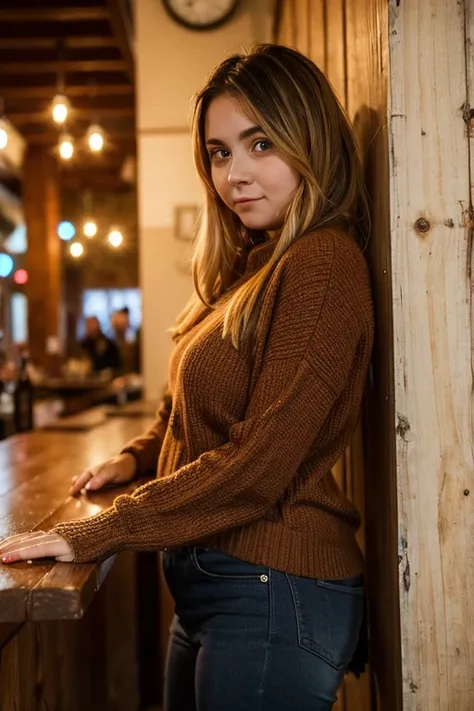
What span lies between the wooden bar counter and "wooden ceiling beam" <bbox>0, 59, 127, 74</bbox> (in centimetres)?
380

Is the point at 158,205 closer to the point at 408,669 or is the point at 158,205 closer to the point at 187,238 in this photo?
the point at 187,238

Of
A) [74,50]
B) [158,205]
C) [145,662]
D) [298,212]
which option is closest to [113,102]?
[74,50]

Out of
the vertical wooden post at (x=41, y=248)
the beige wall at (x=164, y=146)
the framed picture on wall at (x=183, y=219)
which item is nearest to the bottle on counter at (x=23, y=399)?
the beige wall at (x=164, y=146)

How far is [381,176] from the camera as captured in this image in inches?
49.2

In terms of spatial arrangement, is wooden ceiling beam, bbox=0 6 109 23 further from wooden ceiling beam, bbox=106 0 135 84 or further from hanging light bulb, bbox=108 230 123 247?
hanging light bulb, bbox=108 230 123 247

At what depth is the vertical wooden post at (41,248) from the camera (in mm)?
9000

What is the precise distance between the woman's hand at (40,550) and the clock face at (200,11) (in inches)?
147

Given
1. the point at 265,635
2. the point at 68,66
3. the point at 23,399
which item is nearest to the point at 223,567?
the point at 265,635

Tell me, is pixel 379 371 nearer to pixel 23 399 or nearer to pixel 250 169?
pixel 250 169

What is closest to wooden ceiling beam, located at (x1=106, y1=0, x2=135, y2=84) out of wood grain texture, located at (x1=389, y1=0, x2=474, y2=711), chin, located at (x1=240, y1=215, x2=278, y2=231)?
chin, located at (x1=240, y1=215, x2=278, y2=231)

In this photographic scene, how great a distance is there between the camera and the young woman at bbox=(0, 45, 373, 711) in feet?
3.75

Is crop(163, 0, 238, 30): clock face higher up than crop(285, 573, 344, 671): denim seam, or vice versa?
crop(163, 0, 238, 30): clock face

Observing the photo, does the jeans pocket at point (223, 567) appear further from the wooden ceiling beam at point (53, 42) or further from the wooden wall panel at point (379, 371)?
the wooden ceiling beam at point (53, 42)

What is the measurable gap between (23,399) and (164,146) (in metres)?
1.88
